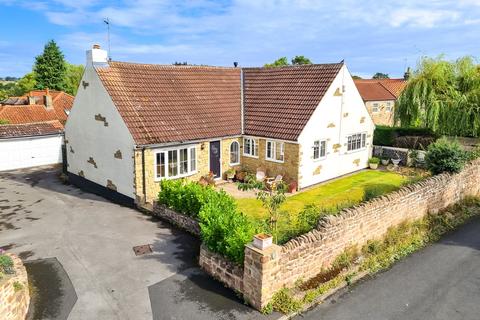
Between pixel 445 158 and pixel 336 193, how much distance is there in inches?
236

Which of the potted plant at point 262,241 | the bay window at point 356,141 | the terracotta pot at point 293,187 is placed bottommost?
the terracotta pot at point 293,187

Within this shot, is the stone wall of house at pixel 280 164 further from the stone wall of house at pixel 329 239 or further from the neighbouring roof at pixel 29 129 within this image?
the neighbouring roof at pixel 29 129

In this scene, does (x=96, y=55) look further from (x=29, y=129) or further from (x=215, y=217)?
(x=29, y=129)

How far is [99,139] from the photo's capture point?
67.5 feet

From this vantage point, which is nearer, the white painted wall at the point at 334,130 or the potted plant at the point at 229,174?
the white painted wall at the point at 334,130

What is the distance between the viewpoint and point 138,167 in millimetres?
18219

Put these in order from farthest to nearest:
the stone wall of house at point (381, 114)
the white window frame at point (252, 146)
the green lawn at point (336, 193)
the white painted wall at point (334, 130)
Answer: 1. the stone wall of house at point (381, 114)
2. the white window frame at point (252, 146)
3. the white painted wall at point (334, 130)
4. the green lawn at point (336, 193)

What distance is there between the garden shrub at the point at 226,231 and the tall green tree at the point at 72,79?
5991cm

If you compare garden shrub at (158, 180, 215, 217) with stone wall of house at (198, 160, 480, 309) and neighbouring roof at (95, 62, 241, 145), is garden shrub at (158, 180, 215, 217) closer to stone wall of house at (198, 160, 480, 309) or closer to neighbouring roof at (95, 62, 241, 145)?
neighbouring roof at (95, 62, 241, 145)

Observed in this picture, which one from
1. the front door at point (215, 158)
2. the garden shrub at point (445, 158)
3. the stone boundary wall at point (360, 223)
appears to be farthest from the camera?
the front door at point (215, 158)

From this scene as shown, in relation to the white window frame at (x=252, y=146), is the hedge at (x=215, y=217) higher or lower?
lower

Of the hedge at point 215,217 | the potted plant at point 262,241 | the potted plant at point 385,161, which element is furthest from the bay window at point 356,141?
the potted plant at point 262,241

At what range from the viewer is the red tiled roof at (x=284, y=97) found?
21953mm

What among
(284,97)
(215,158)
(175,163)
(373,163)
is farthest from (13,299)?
(373,163)
